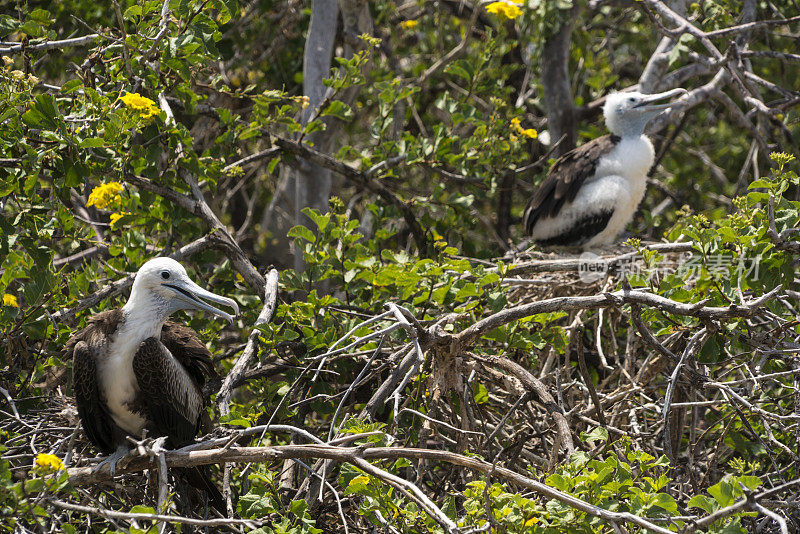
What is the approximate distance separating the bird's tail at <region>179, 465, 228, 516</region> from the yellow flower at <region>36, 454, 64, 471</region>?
61 centimetres

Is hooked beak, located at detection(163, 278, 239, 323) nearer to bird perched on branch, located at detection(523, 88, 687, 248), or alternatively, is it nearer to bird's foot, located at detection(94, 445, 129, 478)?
bird's foot, located at detection(94, 445, 129, 478)

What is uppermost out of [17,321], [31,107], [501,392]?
[31,107]

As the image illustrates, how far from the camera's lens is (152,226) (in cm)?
361

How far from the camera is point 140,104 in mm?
2879

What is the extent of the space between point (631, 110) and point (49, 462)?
3535 millimetres

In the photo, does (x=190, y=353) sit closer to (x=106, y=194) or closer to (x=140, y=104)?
(x=106, y=194)

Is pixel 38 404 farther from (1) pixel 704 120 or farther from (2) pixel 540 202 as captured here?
(1) pixel 704 120

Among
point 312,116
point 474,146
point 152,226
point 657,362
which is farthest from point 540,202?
point 152,226

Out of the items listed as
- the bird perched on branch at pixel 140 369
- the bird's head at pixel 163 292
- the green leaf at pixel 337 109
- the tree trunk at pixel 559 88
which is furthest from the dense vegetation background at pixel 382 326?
the tree trunk at pixel 559 88

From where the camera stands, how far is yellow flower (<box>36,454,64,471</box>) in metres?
2.07

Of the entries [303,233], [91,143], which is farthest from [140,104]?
[303,233]

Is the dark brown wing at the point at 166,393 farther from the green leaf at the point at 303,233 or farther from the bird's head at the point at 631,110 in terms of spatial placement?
the bird's head at the point at 631,110

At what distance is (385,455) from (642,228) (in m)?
3.13

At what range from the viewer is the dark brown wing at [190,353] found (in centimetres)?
299
